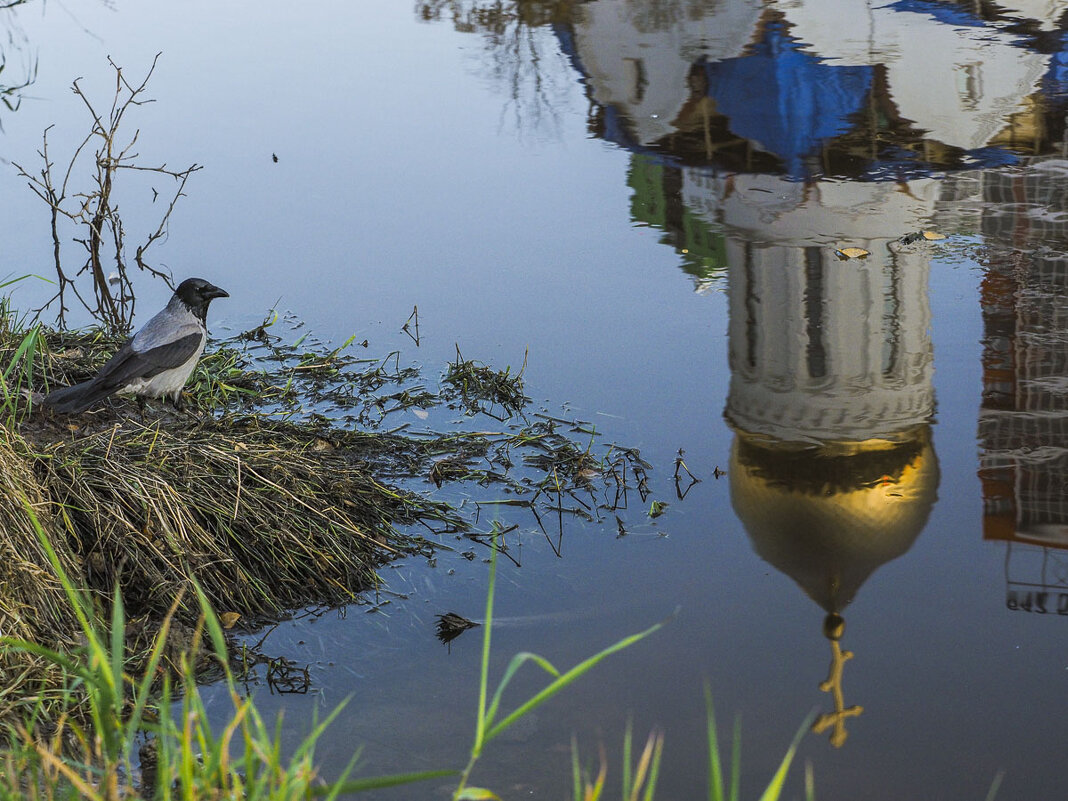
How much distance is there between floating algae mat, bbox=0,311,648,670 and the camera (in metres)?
4.57

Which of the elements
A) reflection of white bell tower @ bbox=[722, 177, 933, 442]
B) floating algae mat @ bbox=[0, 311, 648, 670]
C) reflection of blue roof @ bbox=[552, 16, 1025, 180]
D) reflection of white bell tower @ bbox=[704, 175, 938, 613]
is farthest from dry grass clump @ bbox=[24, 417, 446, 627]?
reflection of blue roof @ bbox=[552, 16, 1025, 180]

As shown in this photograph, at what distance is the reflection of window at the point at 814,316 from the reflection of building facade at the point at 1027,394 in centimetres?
90

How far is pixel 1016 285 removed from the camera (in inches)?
286

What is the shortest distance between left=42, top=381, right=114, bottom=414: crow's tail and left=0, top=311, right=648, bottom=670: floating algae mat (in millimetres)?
72

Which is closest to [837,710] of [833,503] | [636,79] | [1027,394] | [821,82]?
[833,503]

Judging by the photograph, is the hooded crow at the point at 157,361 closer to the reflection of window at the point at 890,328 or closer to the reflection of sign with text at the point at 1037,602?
the reflection of window at the point at 890,328

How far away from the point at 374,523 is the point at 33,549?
1.42 meters

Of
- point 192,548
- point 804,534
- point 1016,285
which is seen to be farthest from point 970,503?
point 192,548

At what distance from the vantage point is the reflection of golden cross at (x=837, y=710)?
4.11m

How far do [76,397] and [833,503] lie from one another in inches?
136

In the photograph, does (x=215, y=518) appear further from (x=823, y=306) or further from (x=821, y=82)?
(x=821, y=82)

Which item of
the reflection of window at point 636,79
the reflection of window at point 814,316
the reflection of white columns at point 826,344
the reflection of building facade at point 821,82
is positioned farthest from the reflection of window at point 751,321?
the reflection of window at point 636,79

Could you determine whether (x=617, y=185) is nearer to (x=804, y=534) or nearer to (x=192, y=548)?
(x=804, y=534)

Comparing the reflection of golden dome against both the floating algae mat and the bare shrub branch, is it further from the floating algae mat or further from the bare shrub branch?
the bare shrub branch
